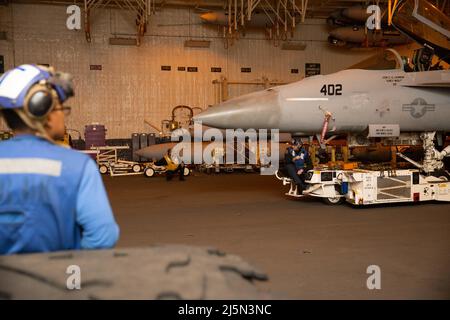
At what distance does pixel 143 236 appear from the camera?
669 cm

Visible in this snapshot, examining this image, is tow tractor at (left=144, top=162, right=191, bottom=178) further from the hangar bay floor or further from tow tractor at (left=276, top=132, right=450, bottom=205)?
tow tractor at (left=276, top=132, right=450, bottom=205)

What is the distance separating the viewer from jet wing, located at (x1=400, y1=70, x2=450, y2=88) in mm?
8820

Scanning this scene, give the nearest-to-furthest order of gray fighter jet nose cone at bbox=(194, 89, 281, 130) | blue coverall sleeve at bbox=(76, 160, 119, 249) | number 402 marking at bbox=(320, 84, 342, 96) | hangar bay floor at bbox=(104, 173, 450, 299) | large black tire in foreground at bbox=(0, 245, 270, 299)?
1. large black tire in foreground at bbox=(0, 245, 270, 299)
2. blue coverall sleeve at bbox=(76, 160, 119, 249)
3. hangar bay floor at bbox=(104, 173, 450, 299)
4. gray fighter jet nose cone at bbox=(194, 89, 281, 130)
5. number 402 marking at bbox=(320, 84, 342, 96)

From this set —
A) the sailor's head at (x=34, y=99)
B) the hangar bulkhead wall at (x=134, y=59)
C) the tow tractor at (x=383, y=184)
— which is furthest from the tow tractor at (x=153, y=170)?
the sailor's head at (x=34, y=99)

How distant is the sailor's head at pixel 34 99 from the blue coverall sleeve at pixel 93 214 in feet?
0.88

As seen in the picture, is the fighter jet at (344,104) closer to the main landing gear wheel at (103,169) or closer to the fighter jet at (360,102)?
the fighter jet at (360,102)

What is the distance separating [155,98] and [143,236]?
14.1 m

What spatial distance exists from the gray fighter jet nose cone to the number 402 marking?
0.92 metres

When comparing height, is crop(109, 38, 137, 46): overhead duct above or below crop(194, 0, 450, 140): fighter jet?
above

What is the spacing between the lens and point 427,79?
8.91 meters

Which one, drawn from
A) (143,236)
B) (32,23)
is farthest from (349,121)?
(32,23)

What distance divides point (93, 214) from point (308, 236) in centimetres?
495

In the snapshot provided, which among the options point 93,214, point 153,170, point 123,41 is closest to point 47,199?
point 93,214

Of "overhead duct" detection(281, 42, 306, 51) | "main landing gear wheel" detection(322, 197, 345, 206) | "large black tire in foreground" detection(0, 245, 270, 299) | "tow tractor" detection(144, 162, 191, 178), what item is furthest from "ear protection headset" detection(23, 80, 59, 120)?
"overhead duct" detection(281, 42, 306, 51)
